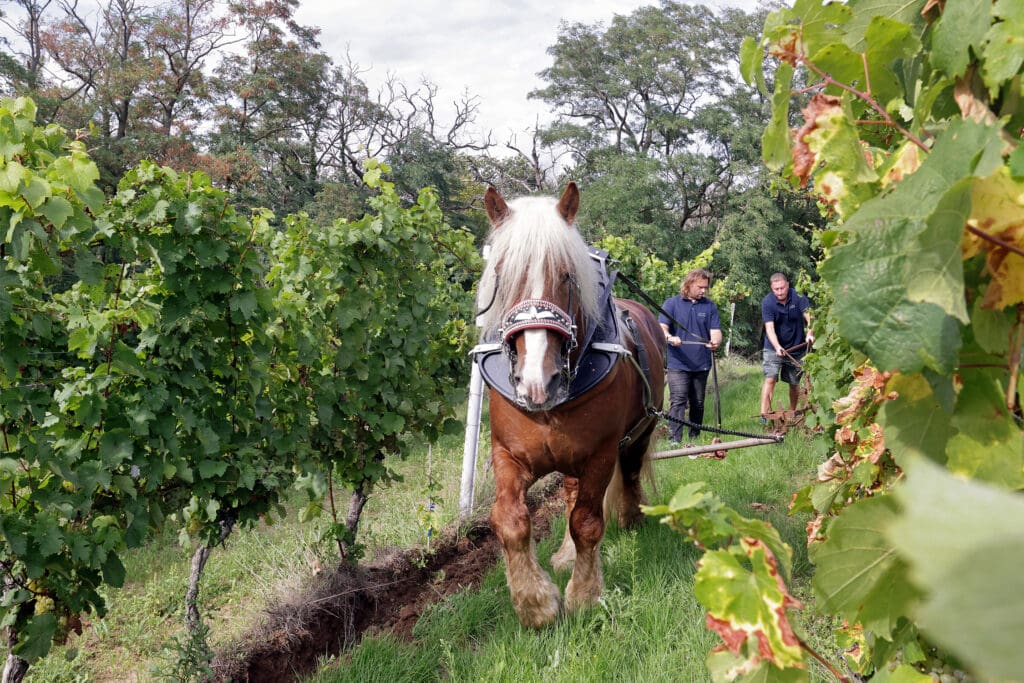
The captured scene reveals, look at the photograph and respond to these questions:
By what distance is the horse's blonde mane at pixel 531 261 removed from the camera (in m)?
2.79

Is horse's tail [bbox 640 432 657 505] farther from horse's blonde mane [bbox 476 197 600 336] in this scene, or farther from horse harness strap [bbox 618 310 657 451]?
horse's blonde mane [bbox 476 197 600 336]

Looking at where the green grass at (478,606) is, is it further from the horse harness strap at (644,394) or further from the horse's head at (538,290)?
the horse's head at (538,290)

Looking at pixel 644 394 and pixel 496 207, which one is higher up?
pixel 496 207

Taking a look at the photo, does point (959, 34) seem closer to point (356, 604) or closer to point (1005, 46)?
point (1005, 46)

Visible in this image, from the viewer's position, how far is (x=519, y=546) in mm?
3031

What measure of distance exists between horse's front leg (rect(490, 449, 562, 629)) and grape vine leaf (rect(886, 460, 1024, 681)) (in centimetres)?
280

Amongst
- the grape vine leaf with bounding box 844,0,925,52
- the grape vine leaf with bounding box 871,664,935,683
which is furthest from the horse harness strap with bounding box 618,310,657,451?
the grape vine leaf with bounding box 871,664,935,683

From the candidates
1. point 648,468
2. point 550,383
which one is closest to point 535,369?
point 550,383

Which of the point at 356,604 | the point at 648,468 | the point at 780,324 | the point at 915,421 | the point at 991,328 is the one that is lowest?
the point at 356,604

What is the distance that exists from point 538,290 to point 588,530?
1.20 metres

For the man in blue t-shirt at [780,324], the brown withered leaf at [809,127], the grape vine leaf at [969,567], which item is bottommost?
the man in blue t-shirt at [780,324]

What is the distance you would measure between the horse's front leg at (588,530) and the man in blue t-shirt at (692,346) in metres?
4.26

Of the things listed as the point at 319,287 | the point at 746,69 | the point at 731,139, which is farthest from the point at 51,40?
the point at 731,139

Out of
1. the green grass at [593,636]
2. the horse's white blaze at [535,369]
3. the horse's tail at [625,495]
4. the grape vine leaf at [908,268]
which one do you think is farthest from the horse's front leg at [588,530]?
the grape vine leaf at [908,268]
